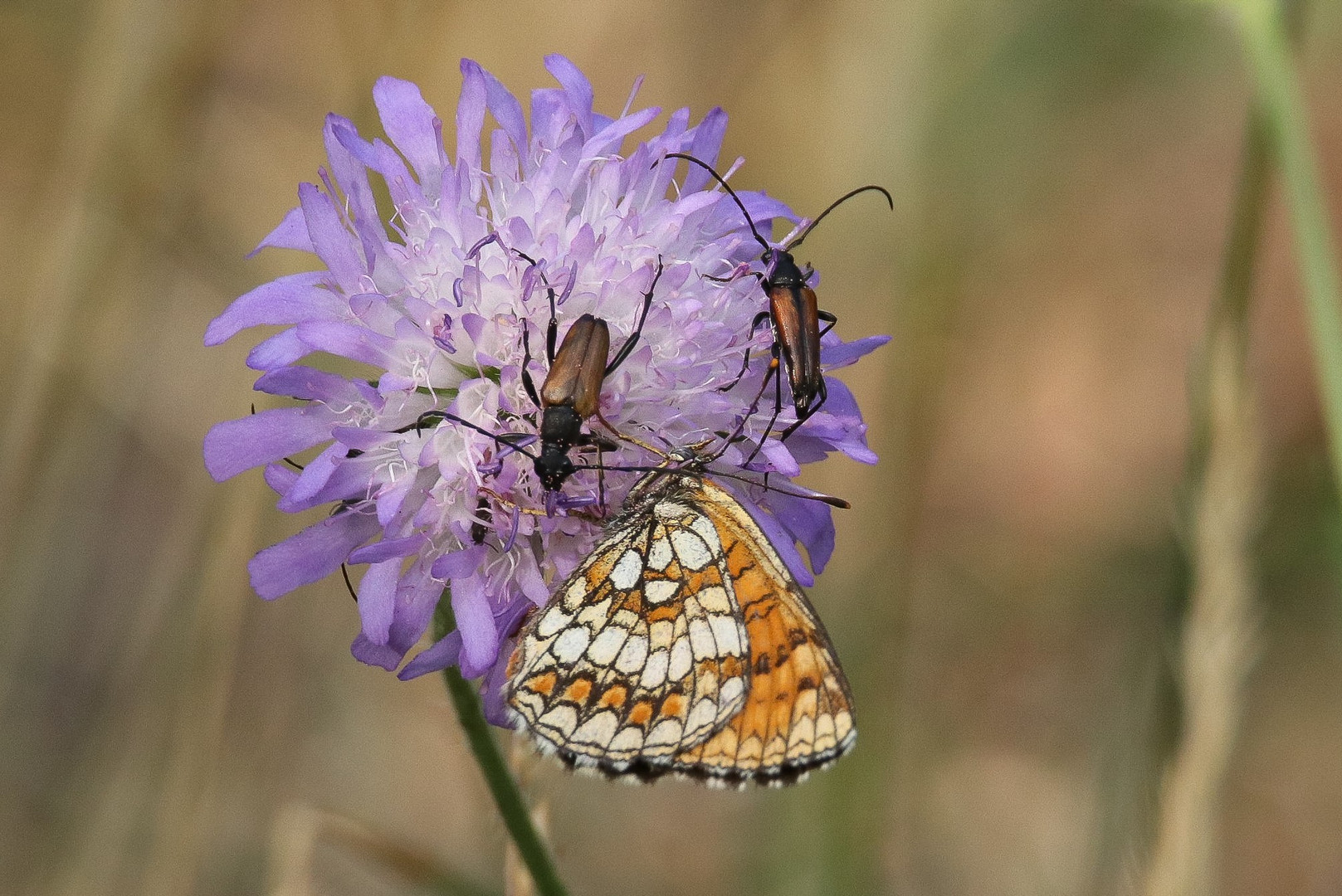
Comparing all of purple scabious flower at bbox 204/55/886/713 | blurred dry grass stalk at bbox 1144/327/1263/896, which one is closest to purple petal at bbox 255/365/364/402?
purple scabious flower at bbox 204/55/886/713

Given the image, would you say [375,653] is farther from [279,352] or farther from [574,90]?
[574,90]

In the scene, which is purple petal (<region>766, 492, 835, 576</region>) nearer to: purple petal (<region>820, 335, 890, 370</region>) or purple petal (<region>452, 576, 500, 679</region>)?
purple petal (<region>820, 335, 890, 370</region>)

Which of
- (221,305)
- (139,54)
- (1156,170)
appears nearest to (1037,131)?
(1156,170)

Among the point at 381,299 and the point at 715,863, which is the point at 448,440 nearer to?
the point at 381,299

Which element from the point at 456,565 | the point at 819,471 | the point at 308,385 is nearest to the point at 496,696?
the point at 456,565

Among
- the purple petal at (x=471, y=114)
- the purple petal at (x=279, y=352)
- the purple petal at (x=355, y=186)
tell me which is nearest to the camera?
the purple petal at (x=279, y=352)

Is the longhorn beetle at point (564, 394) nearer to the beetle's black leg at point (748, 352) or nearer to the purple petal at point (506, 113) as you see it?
the beetle's black leg at point (748, 352)

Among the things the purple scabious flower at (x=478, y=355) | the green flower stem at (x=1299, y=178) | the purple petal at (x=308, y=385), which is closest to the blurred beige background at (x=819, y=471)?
the green flower stem at (x=1299, y=178)
